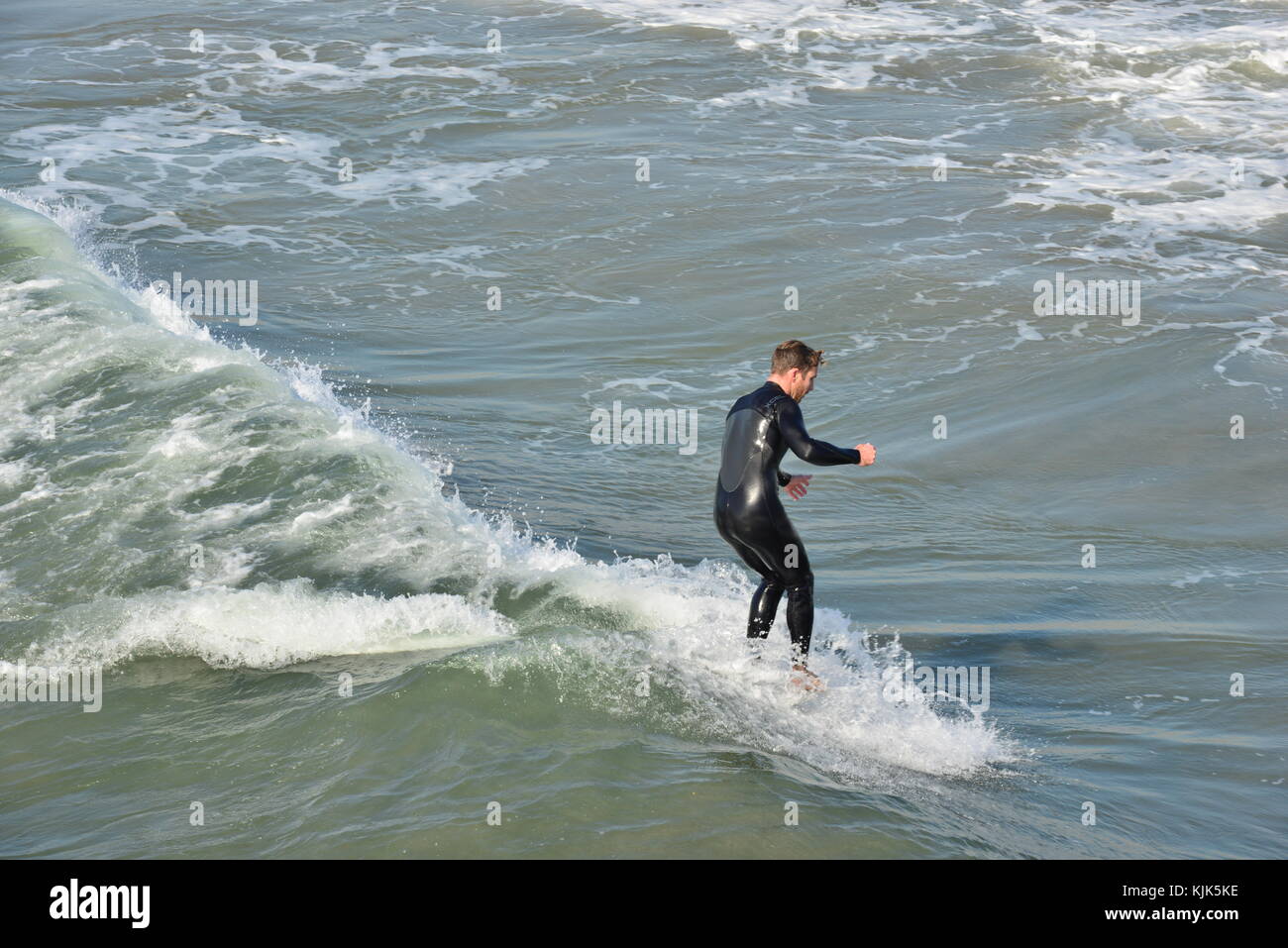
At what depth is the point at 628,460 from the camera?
11.3 meters

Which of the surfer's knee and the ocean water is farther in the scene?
the surfer's knee

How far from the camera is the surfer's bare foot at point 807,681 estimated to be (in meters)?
7.24

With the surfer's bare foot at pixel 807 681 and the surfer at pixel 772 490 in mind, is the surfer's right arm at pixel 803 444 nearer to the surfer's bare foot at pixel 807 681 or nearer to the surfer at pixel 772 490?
the surfer at pixel 772 490

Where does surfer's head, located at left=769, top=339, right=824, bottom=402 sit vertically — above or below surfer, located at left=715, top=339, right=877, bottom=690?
above

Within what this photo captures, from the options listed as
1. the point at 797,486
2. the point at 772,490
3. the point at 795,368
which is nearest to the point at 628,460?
the point at 772,490

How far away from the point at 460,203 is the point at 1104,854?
14646 mm

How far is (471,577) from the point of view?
8539 millimetres

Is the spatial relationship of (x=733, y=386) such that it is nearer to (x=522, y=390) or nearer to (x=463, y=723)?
(x=522, y=390)

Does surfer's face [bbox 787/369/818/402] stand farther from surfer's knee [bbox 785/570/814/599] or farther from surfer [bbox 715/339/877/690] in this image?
surfer's knee [bbox 785/570/814/599]

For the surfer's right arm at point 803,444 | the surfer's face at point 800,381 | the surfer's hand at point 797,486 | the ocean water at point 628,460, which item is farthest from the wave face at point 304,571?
the surfer's face at point 800,381

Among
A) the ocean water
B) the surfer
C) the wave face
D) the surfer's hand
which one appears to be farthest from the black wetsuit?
the wave face

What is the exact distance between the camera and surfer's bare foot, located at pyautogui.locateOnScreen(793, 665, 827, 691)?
23.8ft

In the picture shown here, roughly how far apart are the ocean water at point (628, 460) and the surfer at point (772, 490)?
0.28 m

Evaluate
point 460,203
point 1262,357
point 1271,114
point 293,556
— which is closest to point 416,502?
point 293,556
